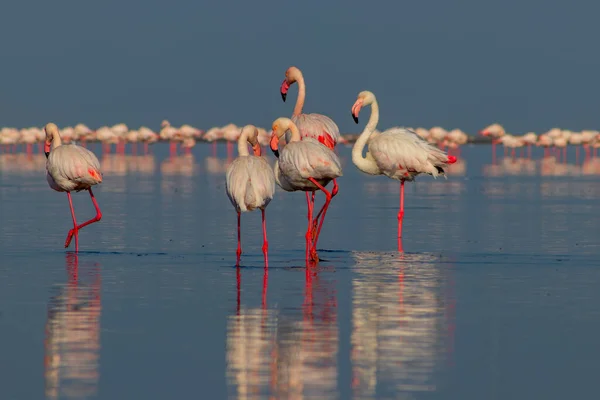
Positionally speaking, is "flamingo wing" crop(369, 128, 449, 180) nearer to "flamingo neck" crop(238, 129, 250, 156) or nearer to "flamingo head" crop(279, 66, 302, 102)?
"flamingo head" crop(279, 66, 302, 102)

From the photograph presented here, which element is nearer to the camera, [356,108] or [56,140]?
[356,108]

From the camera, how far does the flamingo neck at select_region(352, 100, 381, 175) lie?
1639 centimetres

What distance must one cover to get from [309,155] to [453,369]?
19.7 ft

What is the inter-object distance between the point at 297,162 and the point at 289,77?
359cm

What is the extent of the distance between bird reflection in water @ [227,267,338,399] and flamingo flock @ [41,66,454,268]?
2.36 metres

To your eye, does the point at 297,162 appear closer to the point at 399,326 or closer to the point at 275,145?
the point at 275,145

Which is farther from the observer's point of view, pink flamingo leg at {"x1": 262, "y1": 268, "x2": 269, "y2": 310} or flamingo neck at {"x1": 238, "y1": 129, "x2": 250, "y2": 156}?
flamingo neck at {"x1": 238, "y1": 129, "x2": 250, "y2": 156}

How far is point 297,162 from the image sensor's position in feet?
43.7

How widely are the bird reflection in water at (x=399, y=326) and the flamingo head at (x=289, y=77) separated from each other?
4.17m

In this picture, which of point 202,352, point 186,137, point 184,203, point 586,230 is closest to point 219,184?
point 184,203

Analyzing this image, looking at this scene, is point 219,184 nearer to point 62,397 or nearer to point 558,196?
point 558,196

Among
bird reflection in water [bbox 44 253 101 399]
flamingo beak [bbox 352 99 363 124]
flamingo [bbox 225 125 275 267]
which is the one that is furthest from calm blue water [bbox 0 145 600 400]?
flamingo beak [bbox 352 99 363 124]

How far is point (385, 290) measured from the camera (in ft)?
35.6

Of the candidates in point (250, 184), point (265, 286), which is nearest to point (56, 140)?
point (250, 184)
